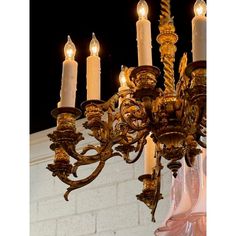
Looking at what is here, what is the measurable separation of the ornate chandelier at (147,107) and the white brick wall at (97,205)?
1.02 m

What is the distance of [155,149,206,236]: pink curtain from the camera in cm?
162

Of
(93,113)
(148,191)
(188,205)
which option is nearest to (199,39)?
(93,113)

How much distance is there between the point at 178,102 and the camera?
46.7 inches

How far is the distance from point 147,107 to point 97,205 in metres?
1.43

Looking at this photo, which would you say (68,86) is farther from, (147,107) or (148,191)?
(148,191)

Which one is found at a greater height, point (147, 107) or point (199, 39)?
point (199, 39)

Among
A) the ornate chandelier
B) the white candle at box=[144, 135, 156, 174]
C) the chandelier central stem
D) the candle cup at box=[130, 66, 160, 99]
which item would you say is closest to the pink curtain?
the white candle at box=[144, 135, 156, 174]

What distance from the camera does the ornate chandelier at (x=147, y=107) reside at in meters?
1.11

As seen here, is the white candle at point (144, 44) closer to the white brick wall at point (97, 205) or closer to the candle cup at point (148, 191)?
the candle cup at point (148, 191)

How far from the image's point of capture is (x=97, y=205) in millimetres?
2500

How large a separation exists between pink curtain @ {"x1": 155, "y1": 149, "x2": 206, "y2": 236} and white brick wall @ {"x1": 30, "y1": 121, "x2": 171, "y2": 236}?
1.87 feet

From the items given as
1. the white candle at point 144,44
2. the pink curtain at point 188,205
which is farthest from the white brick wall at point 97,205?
the white candle at point 144,44

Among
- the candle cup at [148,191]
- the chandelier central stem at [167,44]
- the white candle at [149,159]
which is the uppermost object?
the chandelier central stem at [167,44]
